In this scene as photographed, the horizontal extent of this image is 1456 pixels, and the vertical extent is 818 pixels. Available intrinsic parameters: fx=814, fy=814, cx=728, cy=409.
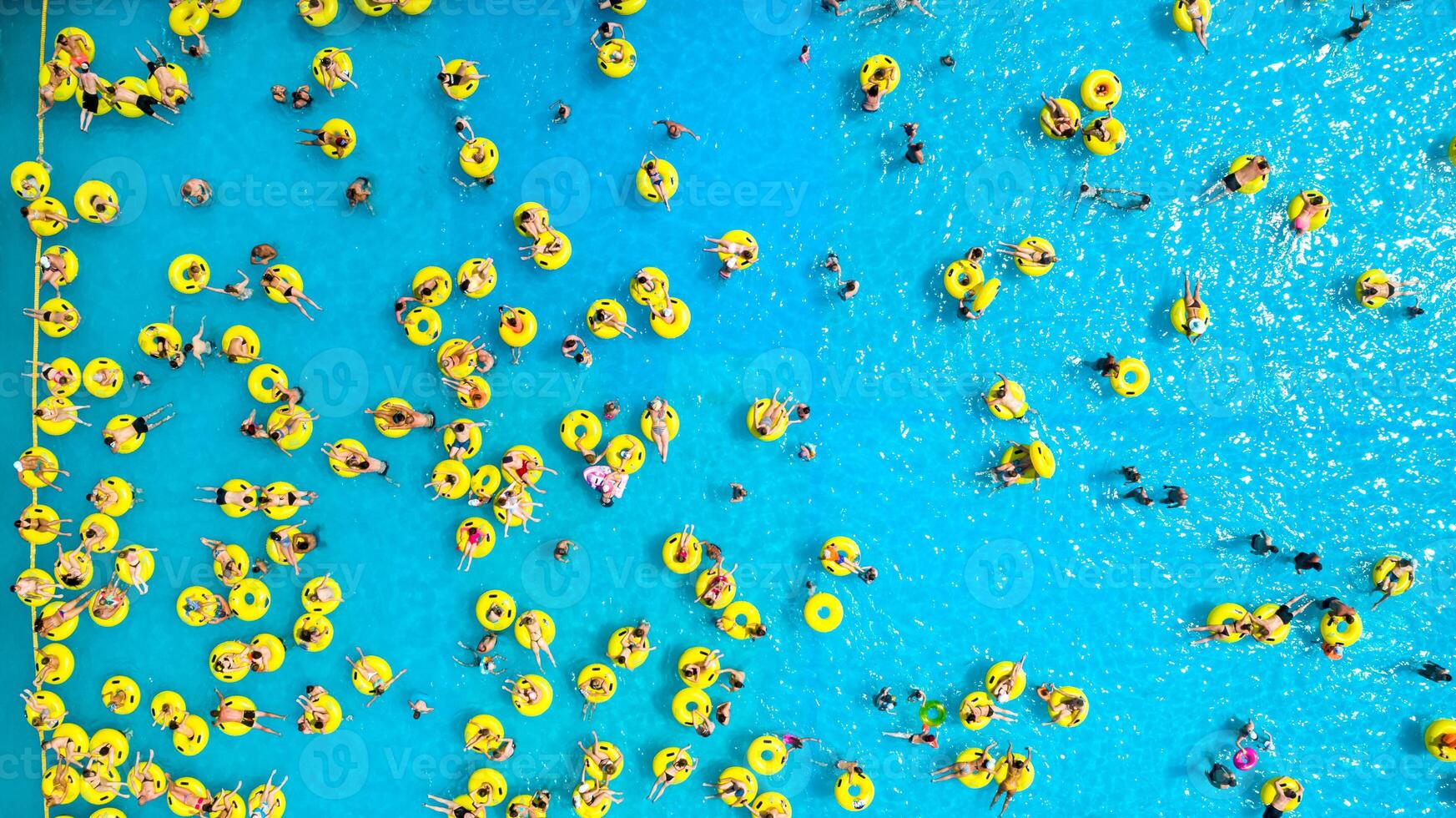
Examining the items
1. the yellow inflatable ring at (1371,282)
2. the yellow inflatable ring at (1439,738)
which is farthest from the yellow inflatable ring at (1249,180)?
the yellow inflatable ring at (1439,738)

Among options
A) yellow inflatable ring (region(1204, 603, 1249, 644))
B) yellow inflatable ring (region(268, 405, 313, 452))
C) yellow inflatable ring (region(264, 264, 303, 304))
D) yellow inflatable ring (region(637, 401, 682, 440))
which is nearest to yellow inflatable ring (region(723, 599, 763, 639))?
yellow inflatable ring (region(637, 401, 682, 440))

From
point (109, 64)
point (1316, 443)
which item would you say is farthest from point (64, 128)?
point (1316, 443)

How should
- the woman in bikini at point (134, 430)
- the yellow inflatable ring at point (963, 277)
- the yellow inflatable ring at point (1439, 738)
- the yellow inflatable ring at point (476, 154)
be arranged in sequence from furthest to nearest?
the woman in bikini at point (134, 430)
the yellow inflatable ring at point (476, 154)
the yellow inflatable ring at point (963, 277)
the yellow inflatable ring at point (1439, 738)

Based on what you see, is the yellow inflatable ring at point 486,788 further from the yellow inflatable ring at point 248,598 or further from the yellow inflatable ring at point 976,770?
the yellow inflatable ring at point 976,770

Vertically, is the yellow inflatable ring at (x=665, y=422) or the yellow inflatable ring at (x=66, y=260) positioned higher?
the yellow inflatable ring at (x=665, y=422)

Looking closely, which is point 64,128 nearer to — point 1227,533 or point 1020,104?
point 1020,104

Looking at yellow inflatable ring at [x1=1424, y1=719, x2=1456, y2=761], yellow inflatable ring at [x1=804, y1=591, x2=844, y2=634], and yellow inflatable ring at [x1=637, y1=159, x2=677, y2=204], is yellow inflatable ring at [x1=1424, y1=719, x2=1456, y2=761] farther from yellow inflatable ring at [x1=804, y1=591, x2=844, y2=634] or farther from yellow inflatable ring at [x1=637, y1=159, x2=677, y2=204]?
yellow inflatable ring at [x1=637, y1=159, x2=677, y2=204]

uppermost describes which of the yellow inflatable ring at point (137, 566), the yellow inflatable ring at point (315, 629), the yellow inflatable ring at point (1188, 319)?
the yellow inflatable ring at point (1188, 319)
